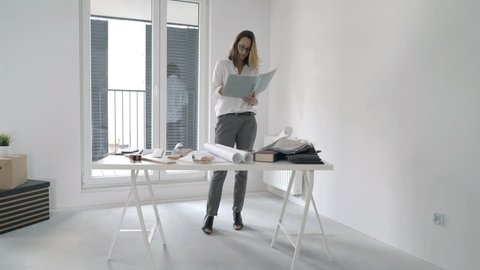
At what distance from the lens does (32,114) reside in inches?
126

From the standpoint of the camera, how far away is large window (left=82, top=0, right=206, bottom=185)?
353 cm

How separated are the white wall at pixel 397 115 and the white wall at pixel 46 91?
7.09 ft

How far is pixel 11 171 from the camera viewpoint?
2730mm

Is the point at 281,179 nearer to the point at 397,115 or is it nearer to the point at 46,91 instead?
the point at 397,115

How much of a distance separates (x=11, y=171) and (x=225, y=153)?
1.85 m

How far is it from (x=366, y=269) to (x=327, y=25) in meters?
2.07

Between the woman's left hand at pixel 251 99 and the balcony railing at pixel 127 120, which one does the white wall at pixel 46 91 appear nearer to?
the balcony railing at pixel 127 120

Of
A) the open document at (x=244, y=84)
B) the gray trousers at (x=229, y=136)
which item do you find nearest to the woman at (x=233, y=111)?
the gray trousers at (x=229, y=136)

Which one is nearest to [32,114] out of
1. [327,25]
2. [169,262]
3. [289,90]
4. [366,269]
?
[169,262]

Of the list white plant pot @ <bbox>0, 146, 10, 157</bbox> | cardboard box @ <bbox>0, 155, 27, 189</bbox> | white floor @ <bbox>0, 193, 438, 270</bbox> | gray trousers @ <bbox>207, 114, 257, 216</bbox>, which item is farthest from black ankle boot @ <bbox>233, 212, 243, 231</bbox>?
white plant pot @ <bbox>0, 146, 10, 157</bbox>

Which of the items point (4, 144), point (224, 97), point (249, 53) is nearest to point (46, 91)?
point (4, 144)

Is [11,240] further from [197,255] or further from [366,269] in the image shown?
[366,269]

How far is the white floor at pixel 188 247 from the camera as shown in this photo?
7.22 feet

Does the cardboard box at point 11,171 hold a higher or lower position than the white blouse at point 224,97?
lower
